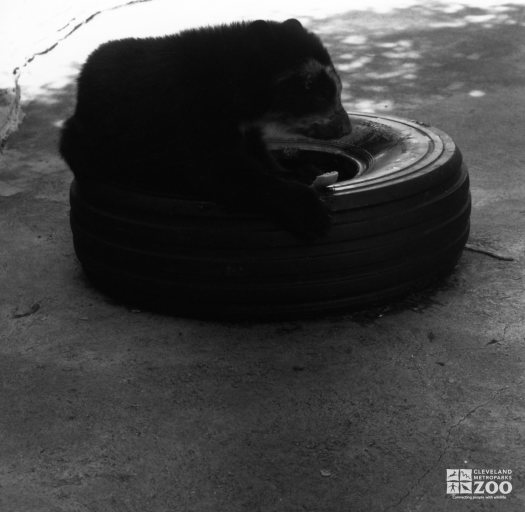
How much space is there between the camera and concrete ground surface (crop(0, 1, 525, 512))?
3307 mm

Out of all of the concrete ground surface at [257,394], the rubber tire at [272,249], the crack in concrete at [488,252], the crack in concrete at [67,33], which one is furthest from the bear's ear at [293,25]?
the crack in concrete at [67,33]

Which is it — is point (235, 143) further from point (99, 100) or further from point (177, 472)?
point (177, 472)

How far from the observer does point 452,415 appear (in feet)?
12.1

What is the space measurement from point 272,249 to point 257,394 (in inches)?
26.9

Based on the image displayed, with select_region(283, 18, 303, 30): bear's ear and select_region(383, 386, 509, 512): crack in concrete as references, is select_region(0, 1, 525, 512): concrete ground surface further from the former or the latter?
select_region(283, 18, 303, 30): bear's ear

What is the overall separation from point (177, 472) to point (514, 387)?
142cm

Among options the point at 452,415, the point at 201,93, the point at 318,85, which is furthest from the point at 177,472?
the point at 318,85

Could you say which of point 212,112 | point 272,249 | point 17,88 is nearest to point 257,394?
point 272,249

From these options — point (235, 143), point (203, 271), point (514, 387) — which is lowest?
point (514, 387)

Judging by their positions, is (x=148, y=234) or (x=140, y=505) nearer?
(x=140, y=505)

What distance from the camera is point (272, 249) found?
4.21 metres

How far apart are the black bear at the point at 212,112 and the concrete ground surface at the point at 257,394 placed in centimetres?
62

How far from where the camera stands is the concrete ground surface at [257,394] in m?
3.31

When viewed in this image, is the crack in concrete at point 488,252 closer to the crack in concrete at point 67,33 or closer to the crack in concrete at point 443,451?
the crack in concrete at point 443,451
